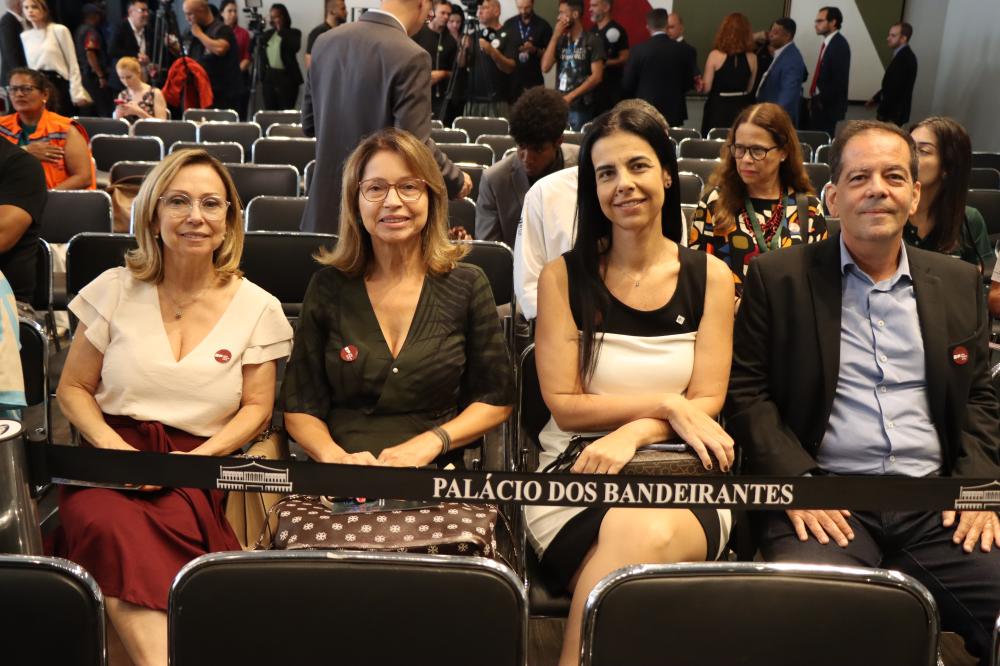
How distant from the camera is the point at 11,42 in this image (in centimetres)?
888

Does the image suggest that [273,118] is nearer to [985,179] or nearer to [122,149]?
[122,149]

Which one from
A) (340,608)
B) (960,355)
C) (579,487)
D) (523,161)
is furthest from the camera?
(523,161)

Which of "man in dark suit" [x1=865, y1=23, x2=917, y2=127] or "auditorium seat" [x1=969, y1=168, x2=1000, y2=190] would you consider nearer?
"auditorium seat" [x1=969, y1=168, x2=1000, y2=190]

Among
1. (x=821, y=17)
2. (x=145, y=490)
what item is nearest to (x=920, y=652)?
(x=145, y=490)

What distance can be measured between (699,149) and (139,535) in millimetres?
5905

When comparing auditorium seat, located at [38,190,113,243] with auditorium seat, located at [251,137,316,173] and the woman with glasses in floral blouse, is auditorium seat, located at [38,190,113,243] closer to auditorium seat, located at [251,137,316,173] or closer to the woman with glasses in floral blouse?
auditorium seat, located at [251,137,316,173]

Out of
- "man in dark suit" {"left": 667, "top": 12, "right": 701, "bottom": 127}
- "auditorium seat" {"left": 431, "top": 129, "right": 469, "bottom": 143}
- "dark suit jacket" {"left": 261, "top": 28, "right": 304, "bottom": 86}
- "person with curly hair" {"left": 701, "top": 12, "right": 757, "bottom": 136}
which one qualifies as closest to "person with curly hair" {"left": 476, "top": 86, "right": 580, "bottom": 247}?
"auditorium seat" {"left": 431, "top": 129, "right": 469, "bottom": 143}

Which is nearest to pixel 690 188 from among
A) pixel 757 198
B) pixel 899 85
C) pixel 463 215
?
pixel 463 215

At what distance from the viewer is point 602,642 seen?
61.2 inches

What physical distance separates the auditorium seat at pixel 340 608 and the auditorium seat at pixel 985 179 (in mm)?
6166

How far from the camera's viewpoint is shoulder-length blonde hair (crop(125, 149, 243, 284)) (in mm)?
2516

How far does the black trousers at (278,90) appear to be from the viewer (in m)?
10.9

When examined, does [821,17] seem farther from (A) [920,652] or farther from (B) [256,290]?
(A) [920,652]

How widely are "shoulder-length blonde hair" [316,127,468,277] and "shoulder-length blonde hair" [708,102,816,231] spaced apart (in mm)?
1092
